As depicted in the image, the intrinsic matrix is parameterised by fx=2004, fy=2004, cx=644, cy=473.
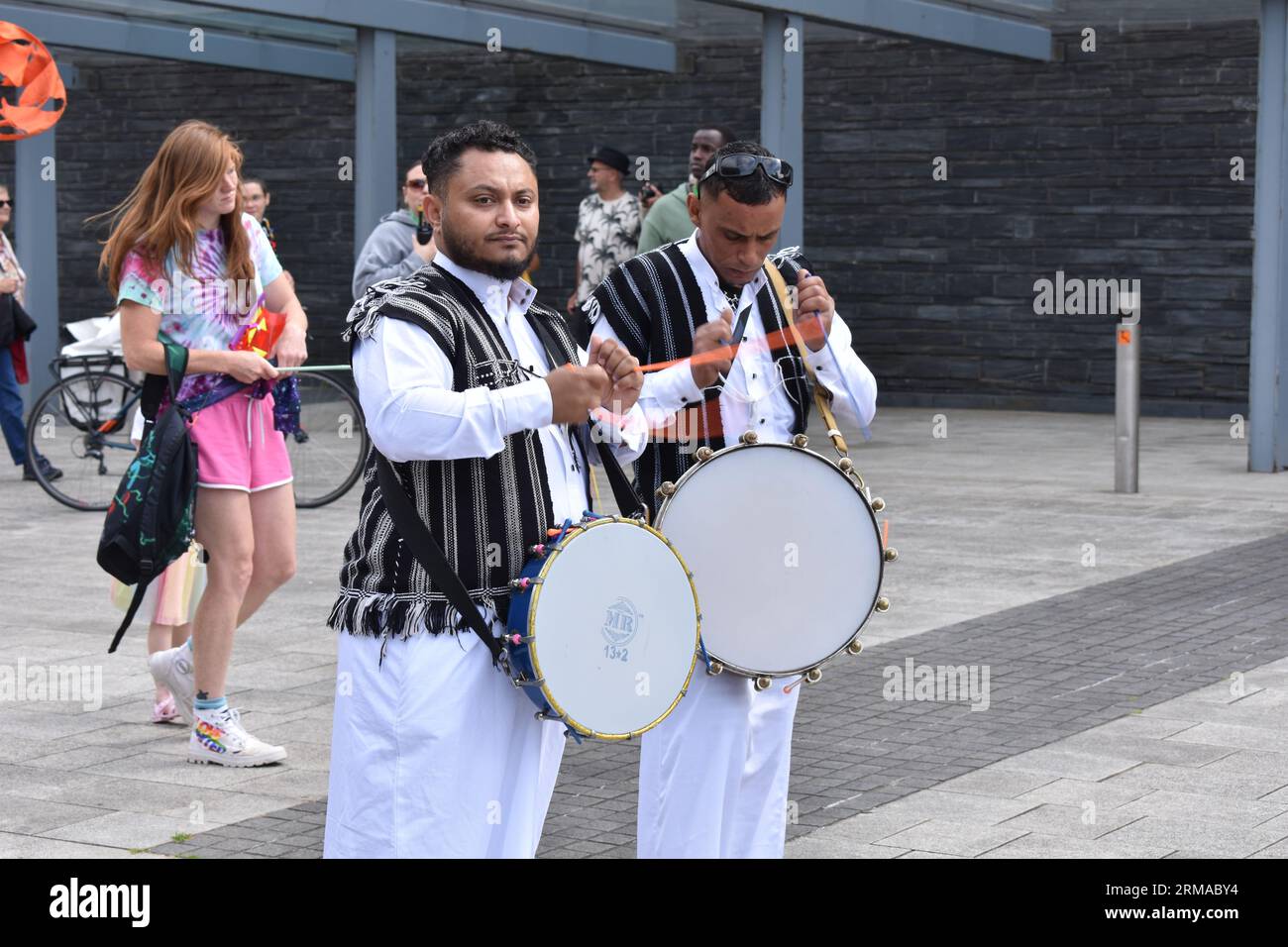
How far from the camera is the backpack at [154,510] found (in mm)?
5398

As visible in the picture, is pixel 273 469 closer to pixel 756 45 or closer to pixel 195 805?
pixel 195 805

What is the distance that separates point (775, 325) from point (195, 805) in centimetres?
221

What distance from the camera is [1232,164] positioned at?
1623cm

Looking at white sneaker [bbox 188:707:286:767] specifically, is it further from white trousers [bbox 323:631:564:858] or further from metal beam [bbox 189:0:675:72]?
metal beam [bbox 189:0:675:72]

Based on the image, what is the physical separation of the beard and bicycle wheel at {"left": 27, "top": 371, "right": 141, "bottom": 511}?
327 inches

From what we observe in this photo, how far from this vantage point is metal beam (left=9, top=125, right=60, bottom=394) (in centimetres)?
1602

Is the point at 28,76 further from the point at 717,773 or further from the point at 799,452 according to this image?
the point at 717,773

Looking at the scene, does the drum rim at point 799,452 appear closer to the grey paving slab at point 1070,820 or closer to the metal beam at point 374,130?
the grey paving slab at point 1070,820

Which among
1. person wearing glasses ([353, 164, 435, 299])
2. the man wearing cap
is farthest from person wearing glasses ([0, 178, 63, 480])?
the man wearing cap

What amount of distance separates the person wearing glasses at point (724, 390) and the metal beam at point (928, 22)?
9.35 meters

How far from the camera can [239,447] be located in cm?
564

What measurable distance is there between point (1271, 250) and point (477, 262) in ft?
33.1

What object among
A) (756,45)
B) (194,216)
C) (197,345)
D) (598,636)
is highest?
(756,45)
